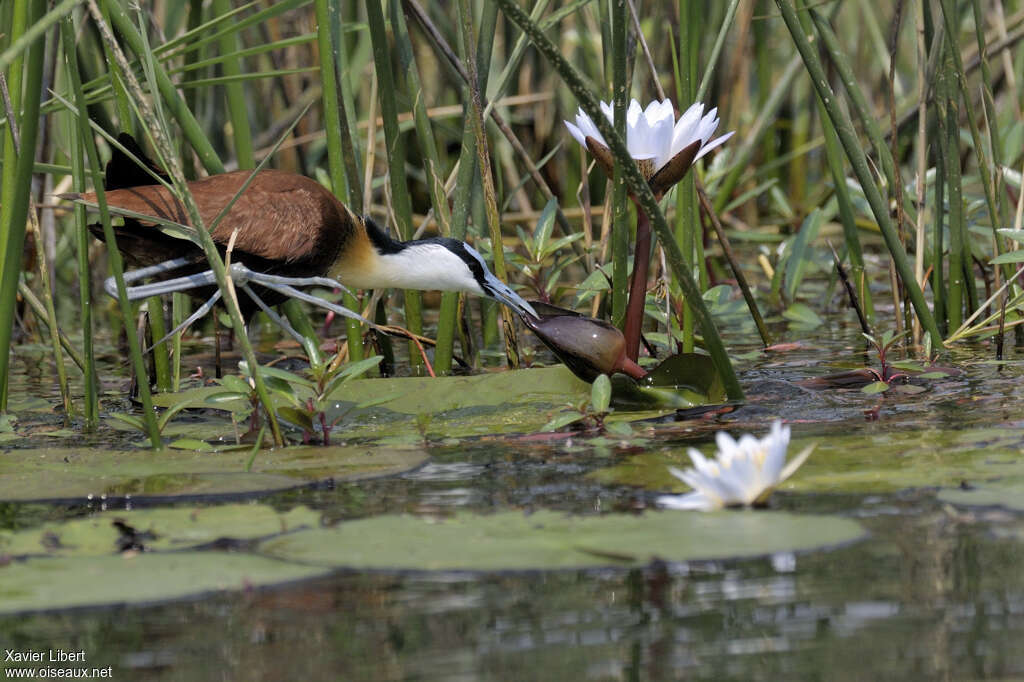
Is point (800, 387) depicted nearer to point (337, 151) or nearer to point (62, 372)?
point (337, 151)

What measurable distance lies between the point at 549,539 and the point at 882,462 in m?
0.72

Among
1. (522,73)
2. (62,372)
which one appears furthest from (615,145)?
(522,73)

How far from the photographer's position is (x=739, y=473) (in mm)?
1945

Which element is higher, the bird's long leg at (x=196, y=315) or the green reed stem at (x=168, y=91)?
the green reed stem at (x=168, y=91)

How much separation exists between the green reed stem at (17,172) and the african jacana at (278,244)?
14.7 inches

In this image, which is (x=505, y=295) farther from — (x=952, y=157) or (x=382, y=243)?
(x=952, y=157)

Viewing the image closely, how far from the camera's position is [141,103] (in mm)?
2256

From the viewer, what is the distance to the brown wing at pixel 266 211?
326 cm

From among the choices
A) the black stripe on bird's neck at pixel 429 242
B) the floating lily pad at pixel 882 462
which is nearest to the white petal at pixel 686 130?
the floating lily pad at pixel 882 462

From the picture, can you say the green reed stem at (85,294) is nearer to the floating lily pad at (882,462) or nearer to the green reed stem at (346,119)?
the green reed stem at (346,119)

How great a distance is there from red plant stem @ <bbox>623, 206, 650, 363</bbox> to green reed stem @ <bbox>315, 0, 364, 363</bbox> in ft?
2.46

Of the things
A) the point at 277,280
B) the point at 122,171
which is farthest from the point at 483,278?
the point at 122,171

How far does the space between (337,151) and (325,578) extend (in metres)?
1.60

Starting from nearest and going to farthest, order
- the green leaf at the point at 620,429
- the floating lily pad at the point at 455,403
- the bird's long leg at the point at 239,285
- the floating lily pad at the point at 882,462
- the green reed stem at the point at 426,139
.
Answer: the floating lily pad at the point at 882,462 < the green leaf at the point at 620,429 < the floating lily pad at the point at 455,403 < the bird's long leg at the point at 239,285 < the green reed stem at the point at 426,139
